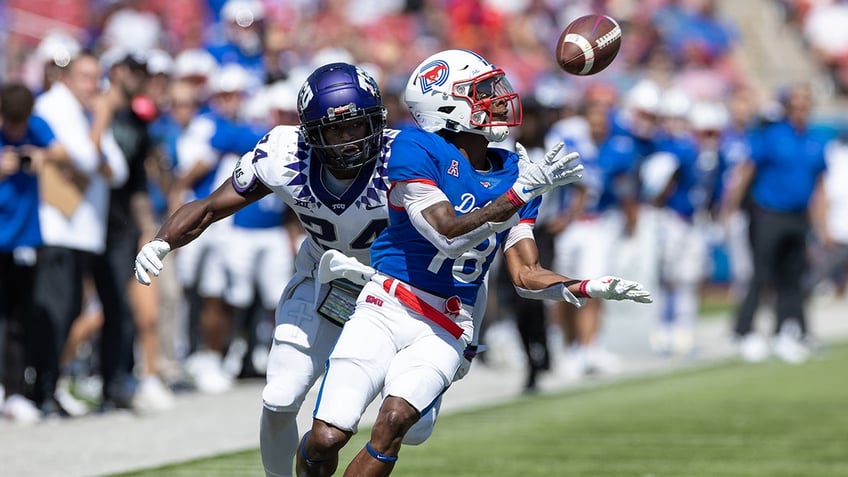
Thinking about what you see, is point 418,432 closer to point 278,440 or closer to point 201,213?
point 278,440

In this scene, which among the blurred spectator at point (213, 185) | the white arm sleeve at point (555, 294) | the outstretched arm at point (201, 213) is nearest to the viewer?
the white arm sleeve at point (555, 294)

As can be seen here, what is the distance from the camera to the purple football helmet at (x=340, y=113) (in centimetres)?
546

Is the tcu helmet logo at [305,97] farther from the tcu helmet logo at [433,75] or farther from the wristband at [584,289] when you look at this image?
the wristband at [584,289]

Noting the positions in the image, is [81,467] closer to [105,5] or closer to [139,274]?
[139,274]

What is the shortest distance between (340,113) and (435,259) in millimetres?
650

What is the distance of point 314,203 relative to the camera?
564cm

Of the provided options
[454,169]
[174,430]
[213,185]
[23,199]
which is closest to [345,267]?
[454,169]

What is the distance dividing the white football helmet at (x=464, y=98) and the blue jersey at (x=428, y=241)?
0.13m

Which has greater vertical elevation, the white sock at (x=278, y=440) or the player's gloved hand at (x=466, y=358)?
the player's gloved hand at (x=466, y=358)

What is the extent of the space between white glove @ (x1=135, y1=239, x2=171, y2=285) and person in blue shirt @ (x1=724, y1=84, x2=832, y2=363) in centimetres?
835

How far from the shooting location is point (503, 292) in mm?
12594

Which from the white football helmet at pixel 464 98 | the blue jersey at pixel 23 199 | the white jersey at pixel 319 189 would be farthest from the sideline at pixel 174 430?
the white football helmet at pixel 464 98

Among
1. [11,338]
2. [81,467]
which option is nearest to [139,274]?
[81,467]

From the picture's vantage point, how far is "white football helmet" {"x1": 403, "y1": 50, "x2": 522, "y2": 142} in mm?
5504
